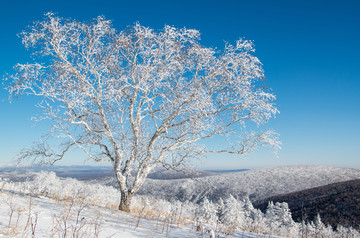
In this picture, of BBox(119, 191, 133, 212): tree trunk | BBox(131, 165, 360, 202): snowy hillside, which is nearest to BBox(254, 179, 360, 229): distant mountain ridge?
BBox(131, 165, 360, 202): snowy hillside

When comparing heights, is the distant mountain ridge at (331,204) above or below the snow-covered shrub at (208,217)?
below

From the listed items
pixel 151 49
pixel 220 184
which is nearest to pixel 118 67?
pixel 151 49

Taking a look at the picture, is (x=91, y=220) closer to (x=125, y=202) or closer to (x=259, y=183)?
(x=125, y=202)

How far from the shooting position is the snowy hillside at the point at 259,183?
119000 millimetres

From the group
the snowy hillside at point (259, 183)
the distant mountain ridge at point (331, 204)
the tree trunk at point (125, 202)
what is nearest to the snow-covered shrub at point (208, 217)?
the tree trunk at point (125, 202)

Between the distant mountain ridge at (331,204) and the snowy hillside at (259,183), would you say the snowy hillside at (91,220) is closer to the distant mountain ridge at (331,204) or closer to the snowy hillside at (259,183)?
the distant mountain ridge at (331,204)

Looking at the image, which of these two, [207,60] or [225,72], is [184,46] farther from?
[225,72]

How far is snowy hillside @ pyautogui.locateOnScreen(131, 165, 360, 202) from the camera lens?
11900cm

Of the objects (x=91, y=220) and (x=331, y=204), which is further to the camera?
(x=331, y=204)

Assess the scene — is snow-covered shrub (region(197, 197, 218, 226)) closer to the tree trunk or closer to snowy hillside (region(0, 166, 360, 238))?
snowy hillside (region(0, 166, 360, 238))

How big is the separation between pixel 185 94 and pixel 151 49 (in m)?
2.30

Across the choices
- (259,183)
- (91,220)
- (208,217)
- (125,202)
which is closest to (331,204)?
(259,183)

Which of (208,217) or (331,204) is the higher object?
(208,217)

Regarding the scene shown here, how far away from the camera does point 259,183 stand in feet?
424
